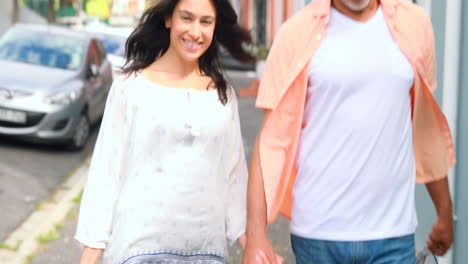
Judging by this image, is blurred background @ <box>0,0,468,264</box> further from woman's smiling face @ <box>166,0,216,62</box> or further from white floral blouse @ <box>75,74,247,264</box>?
white floral blouse @ <box>75,74,247,264</box>

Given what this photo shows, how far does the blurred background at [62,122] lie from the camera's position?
17.5ft

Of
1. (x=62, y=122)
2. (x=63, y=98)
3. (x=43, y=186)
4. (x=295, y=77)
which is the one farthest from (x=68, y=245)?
(x=295, y=77)

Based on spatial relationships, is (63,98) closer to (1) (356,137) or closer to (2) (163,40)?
(2) (163,40)

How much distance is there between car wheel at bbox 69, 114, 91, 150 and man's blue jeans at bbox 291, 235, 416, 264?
866 cm

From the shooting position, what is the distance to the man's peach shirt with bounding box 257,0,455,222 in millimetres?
2996

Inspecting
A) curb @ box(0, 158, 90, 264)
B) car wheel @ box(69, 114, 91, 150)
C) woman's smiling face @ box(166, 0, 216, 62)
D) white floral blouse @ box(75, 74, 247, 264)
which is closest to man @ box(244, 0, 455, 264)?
white floral blouse @ box(75, 74, 247, 264)

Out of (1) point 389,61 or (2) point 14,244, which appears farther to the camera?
(2) point 14,244

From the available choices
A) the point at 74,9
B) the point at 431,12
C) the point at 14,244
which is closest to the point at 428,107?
the point at 431,12

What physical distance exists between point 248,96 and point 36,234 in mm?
11442

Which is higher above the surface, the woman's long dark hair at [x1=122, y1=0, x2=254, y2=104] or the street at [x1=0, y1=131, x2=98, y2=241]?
the woman's long dark hair at [x1=122, y1=0, x2=254, y2=104]

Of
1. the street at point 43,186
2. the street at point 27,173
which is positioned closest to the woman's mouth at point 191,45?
the street at point 43,186

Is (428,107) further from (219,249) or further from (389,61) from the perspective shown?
(219,249)

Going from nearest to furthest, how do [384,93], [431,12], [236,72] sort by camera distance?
[384,93]
[431,12]
[236,72]

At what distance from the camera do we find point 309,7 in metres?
3.12
